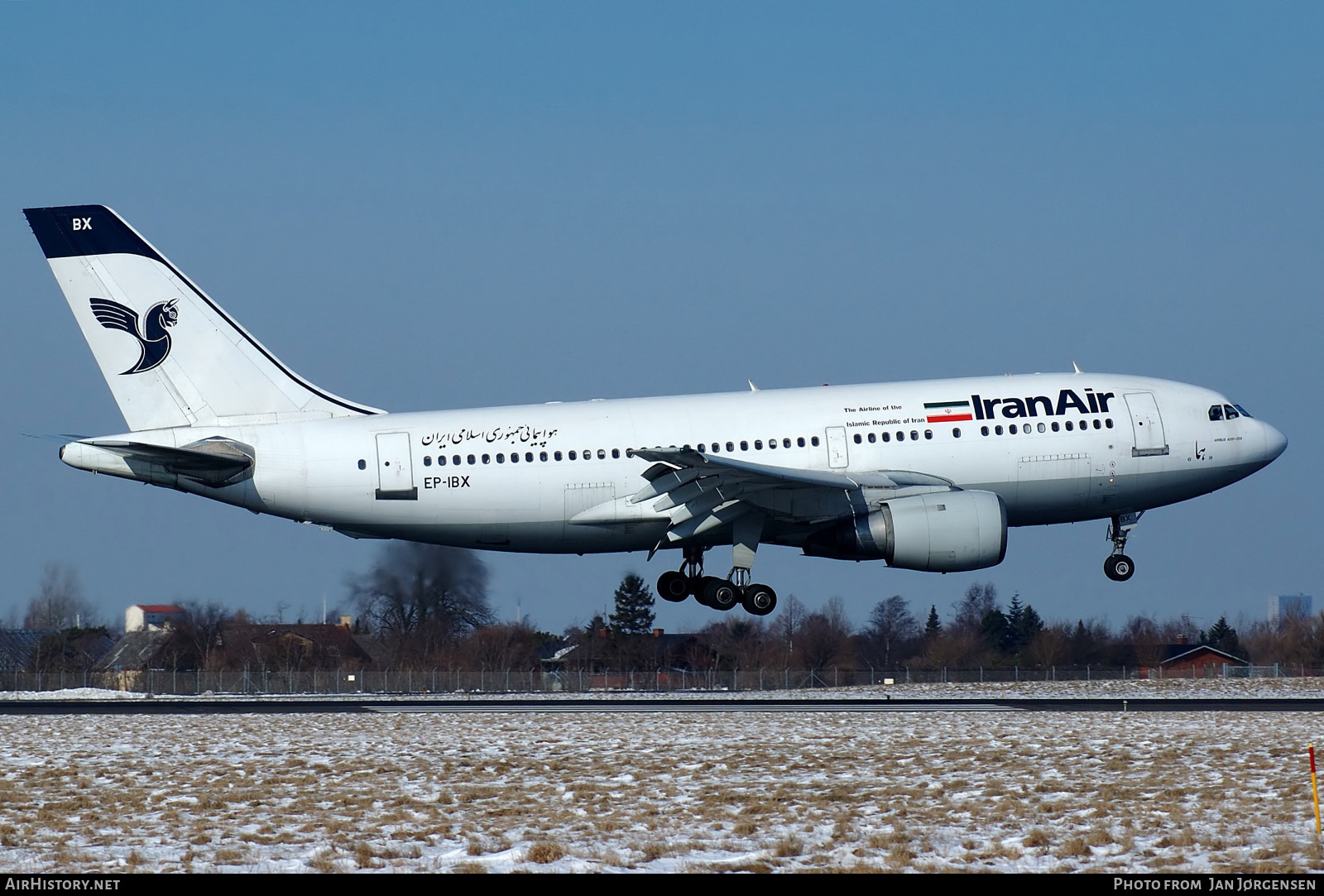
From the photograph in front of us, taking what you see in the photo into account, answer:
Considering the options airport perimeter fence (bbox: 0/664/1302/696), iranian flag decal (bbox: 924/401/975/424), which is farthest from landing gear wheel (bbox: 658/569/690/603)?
airport perimeter fence (bbox: 0/664/1302/696)

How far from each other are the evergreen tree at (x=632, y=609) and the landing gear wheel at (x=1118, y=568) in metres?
45.1

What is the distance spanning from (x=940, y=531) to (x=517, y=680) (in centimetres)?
3040

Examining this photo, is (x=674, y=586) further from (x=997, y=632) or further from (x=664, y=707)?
(x=997, y=632)

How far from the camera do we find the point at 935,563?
1399 inches

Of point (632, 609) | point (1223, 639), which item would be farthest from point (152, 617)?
point (1223, 639)

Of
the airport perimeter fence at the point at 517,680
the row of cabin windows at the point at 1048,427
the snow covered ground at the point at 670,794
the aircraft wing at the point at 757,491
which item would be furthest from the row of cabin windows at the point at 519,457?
the airport perimeter fence at the point at 517,680

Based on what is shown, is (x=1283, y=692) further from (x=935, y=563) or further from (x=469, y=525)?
(x=469, y=525)

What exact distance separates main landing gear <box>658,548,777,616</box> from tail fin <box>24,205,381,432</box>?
857cm

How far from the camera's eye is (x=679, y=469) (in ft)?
115

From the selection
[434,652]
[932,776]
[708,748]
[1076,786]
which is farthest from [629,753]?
[434,652]

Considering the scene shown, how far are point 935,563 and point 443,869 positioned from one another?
2177 centimetres

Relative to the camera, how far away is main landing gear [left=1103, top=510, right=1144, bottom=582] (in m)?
38.8

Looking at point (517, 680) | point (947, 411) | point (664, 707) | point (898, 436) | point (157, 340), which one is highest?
point (157, 340)

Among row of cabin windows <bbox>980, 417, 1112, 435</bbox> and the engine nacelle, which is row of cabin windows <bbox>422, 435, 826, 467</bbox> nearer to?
the engine nacelle
